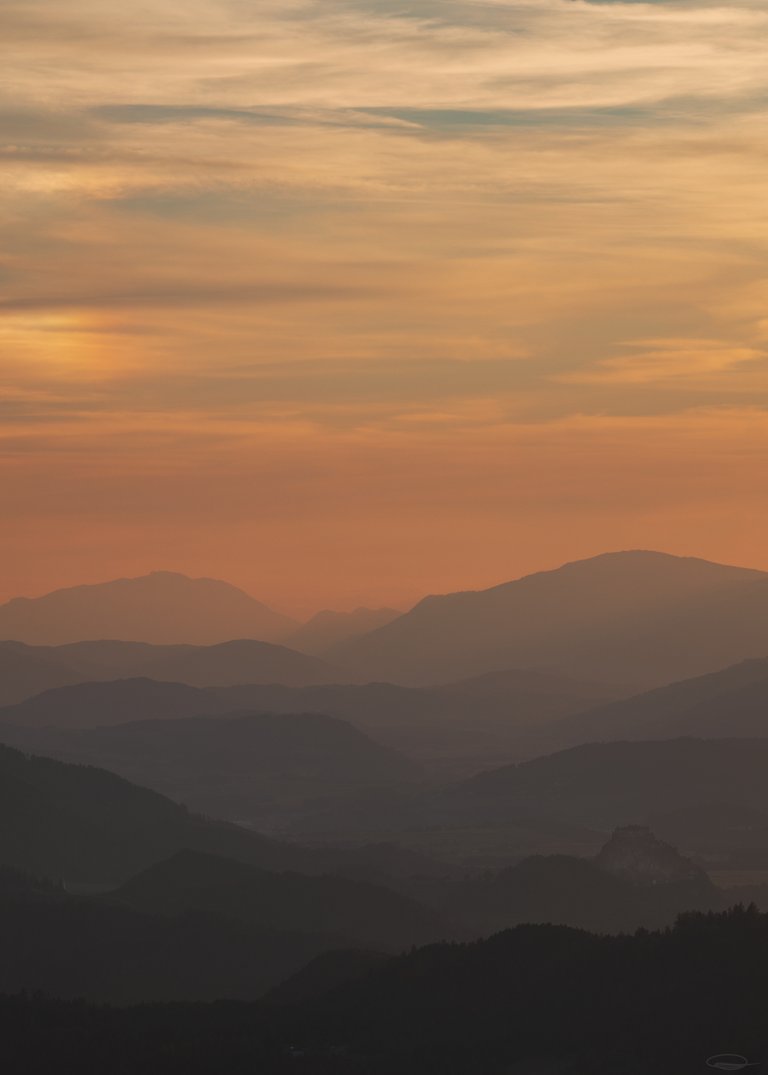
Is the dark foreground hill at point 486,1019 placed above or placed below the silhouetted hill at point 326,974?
above

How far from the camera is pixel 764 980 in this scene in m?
127

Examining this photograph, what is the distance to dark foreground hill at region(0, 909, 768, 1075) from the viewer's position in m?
120

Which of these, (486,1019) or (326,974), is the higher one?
(486,1019)

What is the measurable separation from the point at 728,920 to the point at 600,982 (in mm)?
11783

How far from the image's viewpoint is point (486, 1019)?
5315 inches

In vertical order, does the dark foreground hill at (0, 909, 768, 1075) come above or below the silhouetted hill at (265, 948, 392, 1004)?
above

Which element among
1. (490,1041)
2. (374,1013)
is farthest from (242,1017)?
(490,1041)

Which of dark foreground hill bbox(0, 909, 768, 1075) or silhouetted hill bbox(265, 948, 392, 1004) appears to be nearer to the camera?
dark foreground hill bbox(0, 909, 768, 1075)

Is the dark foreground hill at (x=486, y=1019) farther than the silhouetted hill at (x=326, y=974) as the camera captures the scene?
No

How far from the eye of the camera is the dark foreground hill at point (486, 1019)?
120m

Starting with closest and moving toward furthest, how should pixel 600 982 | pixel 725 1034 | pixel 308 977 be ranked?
pixel 725 1034
pixel 600 982
pixel 308 977

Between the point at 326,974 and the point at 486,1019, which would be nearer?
the point at 486,1019

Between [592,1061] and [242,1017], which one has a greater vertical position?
[592,1061]

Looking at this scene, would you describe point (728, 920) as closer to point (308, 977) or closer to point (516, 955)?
point (516, 955)
